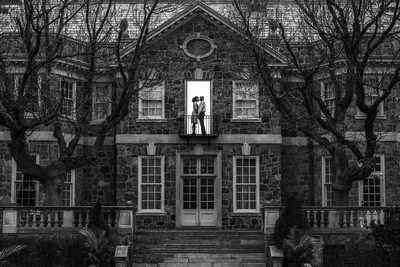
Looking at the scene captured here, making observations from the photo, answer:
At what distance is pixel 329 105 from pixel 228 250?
9.35m

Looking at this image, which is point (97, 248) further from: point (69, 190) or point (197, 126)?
point (197, 126)

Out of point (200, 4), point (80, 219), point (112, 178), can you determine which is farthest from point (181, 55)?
point (80, 219)

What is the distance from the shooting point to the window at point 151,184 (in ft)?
104

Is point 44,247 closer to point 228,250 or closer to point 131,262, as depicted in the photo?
point 131,262

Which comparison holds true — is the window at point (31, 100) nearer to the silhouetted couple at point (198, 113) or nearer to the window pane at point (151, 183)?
the window pane at point (151, 183)

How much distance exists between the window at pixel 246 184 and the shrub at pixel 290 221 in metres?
6.95

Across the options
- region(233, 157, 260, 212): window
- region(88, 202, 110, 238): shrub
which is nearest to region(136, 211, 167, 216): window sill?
region(233, 157, 260, 212): window

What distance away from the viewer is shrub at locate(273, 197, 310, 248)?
24.4 meters

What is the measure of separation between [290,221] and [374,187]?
8.53 metres

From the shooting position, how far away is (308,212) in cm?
2602

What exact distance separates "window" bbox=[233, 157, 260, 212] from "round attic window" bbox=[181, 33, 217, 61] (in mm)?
4356

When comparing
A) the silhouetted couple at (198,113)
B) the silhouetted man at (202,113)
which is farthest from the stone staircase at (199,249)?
the silhouetted couple at (198,113)

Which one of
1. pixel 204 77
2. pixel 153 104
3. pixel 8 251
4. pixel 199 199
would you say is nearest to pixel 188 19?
pixel 204 77

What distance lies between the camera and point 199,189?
106ft
